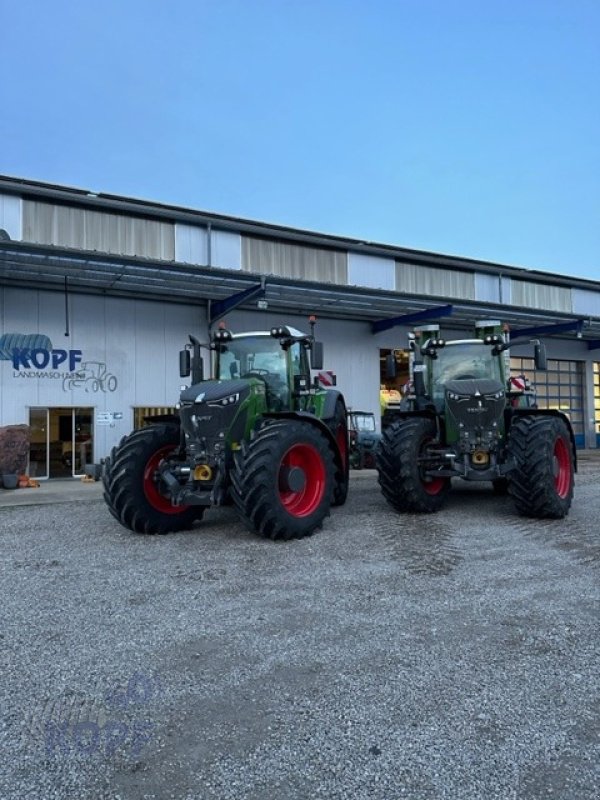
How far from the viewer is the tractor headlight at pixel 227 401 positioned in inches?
282

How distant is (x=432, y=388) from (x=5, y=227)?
38.2 ft

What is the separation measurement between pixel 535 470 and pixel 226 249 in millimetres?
12850

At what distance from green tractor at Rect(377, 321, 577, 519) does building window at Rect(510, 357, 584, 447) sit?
1635 cm

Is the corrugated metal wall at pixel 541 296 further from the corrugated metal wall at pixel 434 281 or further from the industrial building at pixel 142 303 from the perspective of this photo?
the industrial building at pixel 142 303

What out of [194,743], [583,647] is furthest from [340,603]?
[194,743]

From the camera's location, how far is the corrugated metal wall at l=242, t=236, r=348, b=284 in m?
18.8

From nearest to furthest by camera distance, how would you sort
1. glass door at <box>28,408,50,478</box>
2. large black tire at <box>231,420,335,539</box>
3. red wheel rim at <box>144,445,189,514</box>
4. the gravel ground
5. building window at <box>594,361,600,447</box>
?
the gravel ground
large black tire at <box>231,420,335,539</box>
red wheel rim at <box>144,445,189,514</box>
glass door at <box>28,408,50,478</box>
building window at <box>594,361,600,447</box>

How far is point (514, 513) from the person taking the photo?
340 inches

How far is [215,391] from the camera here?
7.31 meters

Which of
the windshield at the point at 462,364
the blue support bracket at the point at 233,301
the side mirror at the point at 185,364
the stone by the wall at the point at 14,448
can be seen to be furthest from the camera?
the blue support bracket at the point at 233,301

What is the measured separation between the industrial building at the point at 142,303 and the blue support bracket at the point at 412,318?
1.6 inches

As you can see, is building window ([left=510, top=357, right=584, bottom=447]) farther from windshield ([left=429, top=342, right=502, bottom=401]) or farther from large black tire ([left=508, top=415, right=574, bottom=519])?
large black tire ([left=508, top=415, right=574, bottom=519])

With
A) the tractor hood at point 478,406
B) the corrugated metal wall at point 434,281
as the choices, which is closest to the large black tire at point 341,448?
the tractor hood at point 478,406

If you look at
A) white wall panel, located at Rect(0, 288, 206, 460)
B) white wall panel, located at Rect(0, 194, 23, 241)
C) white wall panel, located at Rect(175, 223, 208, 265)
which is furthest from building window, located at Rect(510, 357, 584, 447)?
white wall panel, located at Rect(0, 194, 23, 241)
